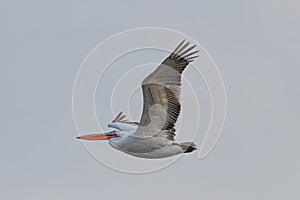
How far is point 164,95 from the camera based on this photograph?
73.6 metres

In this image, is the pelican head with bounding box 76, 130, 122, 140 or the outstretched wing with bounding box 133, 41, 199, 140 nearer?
the outstretched wing with bounding box 133, 41, 199, 140

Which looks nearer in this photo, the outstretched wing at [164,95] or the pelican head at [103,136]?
the outstretched wing at [164,95]

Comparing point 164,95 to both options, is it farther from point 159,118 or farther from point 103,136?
point 103,136

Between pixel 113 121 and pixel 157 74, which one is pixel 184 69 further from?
pixel 113 121

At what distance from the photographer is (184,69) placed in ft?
240

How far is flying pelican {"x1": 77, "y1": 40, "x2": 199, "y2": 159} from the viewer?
72.9m

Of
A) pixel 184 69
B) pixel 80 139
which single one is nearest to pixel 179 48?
pixel 184 69

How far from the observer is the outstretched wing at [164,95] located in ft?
239

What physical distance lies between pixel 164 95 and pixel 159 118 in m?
1.21

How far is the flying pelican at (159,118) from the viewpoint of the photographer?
72938mm

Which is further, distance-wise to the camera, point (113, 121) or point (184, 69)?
point (113, 121)

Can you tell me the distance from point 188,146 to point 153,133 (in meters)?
1.27

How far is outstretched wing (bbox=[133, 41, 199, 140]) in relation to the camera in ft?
239

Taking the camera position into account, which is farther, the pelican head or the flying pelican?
the pelican head
